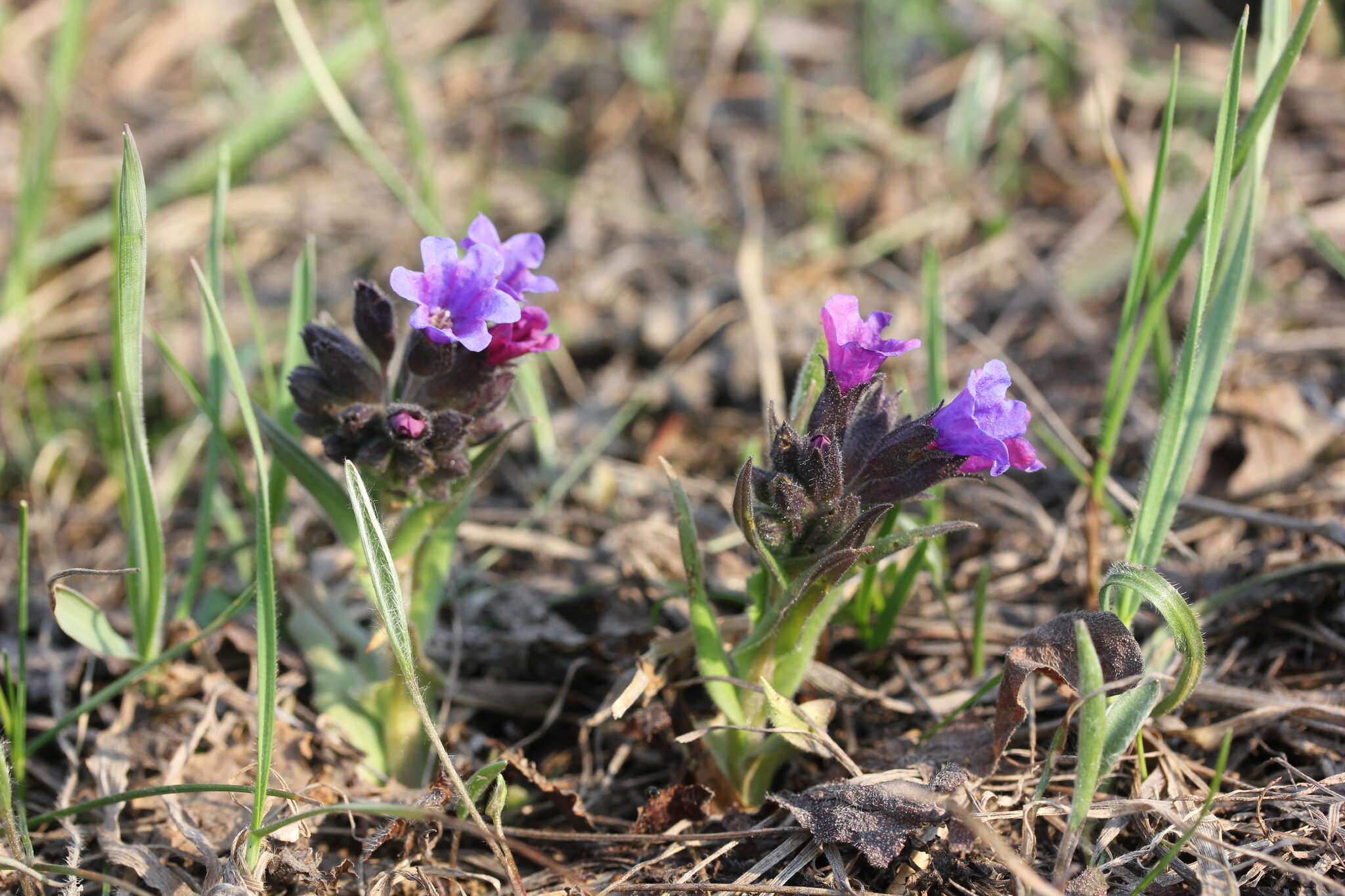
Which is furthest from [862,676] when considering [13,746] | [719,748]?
[13,746]

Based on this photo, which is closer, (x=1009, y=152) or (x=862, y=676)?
(x=862, y=676)

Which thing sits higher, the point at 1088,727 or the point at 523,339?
the point at 523,339

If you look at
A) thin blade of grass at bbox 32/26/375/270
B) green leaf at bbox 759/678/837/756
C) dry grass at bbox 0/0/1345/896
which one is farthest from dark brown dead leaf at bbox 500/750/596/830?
thin blade of grass at bbox 32/26/375/270

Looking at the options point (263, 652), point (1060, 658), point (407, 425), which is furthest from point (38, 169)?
point (1060, 658)

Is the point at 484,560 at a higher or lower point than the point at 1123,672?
lower

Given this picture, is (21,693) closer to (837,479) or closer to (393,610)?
(393,610)

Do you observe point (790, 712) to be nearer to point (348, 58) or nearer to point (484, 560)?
point (484, 560)
